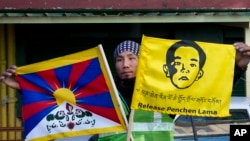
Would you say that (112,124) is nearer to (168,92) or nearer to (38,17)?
(168,92)

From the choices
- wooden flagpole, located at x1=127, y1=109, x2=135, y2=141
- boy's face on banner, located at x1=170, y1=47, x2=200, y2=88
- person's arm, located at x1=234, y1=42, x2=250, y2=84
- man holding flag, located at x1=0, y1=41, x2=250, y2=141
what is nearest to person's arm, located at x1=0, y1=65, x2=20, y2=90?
man holding flag, located at x1=0, y1=41, x2=250, y2=141

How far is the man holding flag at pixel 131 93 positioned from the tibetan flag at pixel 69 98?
0.32ft

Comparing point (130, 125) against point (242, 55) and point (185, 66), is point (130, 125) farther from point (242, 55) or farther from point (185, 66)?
point (242, 55)

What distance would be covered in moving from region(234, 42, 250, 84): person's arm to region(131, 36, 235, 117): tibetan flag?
0.04 metres

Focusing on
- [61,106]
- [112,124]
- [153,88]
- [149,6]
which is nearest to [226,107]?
[153,88]

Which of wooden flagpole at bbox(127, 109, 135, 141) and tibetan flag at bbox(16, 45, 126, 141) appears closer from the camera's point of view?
wooden flagpole at bbox(127, 109, 135, 141)

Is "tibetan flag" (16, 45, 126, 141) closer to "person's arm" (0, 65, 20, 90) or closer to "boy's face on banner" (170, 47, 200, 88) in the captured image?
"person's arm" (0, 65, 20, 90)

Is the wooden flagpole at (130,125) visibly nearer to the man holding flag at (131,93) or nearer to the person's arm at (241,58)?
the man holding flag at (131,93)

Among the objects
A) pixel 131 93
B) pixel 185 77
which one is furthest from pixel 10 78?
pixel 185 77

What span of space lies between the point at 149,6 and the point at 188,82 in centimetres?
685

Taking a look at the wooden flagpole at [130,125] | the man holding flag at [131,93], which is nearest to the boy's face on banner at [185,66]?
the man holding flag at [131,93]

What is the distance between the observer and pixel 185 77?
3980mm

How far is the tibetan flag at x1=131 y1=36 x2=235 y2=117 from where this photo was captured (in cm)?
395

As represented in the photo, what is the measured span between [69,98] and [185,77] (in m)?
0.81
